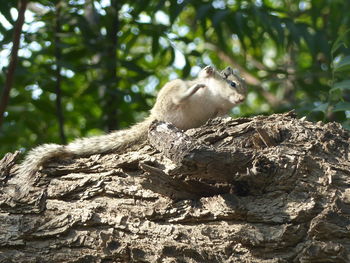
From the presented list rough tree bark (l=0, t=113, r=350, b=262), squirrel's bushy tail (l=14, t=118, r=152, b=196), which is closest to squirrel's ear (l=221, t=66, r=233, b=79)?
squirrel's bushy tail (l=14, t=118, r=152, b=196)

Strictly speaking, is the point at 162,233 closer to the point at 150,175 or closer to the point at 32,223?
the point at 150,175

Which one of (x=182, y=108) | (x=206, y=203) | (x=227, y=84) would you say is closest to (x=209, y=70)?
(x=227, y=84)

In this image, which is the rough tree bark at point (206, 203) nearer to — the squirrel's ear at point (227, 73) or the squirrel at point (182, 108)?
the squirrel at point (182, 108)

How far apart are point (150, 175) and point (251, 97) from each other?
29.2 feet

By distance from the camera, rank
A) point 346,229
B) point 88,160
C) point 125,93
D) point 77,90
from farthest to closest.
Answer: point 77,90 → point 125,93 → point 88,160 → point 346,229

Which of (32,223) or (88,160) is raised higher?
(88,160)

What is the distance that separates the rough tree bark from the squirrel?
46 cm

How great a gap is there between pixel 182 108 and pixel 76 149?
1166mm

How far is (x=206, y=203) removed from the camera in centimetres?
350

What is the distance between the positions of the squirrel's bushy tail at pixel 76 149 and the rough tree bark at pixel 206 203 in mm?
172

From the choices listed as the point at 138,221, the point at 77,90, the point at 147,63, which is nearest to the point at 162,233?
the point at 138,221

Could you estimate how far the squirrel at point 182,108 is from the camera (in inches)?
177

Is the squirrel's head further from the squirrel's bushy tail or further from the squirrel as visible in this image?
the squirrel's bushy tail

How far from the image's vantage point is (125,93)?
620 centimetres
